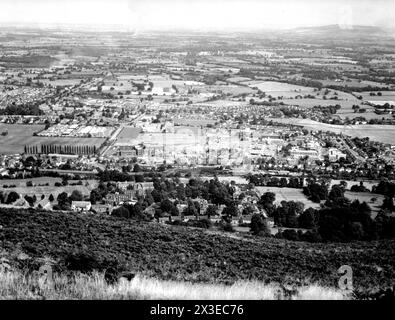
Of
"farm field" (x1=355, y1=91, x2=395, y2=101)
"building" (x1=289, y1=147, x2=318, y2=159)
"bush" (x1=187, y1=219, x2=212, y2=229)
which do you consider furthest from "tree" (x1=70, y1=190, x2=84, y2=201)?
"farm field" (x1=355, y1=91, x2=395, y2=101)

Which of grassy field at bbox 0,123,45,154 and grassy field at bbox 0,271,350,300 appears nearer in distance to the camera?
grassy field at bbox 0,271,350,300

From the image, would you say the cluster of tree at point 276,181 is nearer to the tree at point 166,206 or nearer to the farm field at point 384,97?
the tree at point 166,206

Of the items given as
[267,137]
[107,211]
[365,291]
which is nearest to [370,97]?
[267,137]

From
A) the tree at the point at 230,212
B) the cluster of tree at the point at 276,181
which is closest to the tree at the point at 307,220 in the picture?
the tree at the point at 230,212

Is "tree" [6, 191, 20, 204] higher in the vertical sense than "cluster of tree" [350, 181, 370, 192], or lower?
higher

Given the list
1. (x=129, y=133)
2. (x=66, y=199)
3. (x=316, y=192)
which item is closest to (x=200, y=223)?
(x=66, y=199)

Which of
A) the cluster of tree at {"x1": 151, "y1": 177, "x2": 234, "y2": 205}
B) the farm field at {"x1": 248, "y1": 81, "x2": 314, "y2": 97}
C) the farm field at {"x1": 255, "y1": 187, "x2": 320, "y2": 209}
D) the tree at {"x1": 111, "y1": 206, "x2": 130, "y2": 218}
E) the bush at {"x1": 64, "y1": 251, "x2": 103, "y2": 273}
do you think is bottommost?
the farm field at {"x1": 255, "y1": 187, "x2": 320, "y2": 209}

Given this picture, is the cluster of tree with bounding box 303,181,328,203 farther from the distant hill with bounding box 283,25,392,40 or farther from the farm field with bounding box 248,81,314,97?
the farm field with bounding box 248,81,314,97

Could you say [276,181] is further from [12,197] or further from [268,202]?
[12,197]
